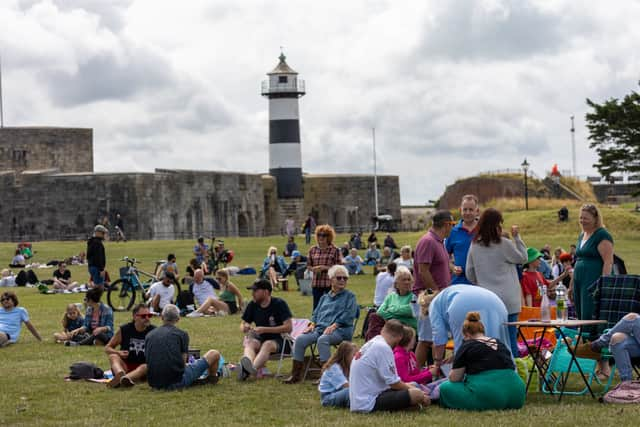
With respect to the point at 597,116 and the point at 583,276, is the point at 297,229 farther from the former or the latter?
the point at 583,276

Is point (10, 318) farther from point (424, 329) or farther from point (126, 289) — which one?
point (424, 329)

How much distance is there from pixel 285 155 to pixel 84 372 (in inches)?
1969

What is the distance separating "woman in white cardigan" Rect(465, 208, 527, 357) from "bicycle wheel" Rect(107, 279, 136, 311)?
10969 millimetres

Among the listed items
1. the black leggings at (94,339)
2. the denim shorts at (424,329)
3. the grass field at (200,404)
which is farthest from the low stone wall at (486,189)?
the denim shorts at (424,329)

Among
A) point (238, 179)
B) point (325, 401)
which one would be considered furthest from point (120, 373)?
point (238, 179)

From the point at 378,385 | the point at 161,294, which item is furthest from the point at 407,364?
the point at 161,294

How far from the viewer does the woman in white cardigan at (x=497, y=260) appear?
9.83 m

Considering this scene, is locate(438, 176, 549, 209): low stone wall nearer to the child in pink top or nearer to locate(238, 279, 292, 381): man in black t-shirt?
locate(238, 279, 292, 381): man in black t-shirt

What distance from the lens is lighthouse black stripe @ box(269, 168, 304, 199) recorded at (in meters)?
62.2

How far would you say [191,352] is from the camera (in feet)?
37.9

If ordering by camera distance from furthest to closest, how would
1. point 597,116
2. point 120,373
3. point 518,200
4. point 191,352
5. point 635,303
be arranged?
point 518,200
point 597,116
point 191,352
point 120,373
point 635,303

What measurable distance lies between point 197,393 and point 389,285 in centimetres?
672

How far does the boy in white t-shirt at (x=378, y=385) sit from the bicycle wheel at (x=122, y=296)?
37.3 ft

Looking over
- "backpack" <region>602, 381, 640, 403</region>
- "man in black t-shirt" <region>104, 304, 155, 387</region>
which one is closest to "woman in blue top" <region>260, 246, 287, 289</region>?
"man in black t-shirt" <region>104, 304, 155, 387</region>
